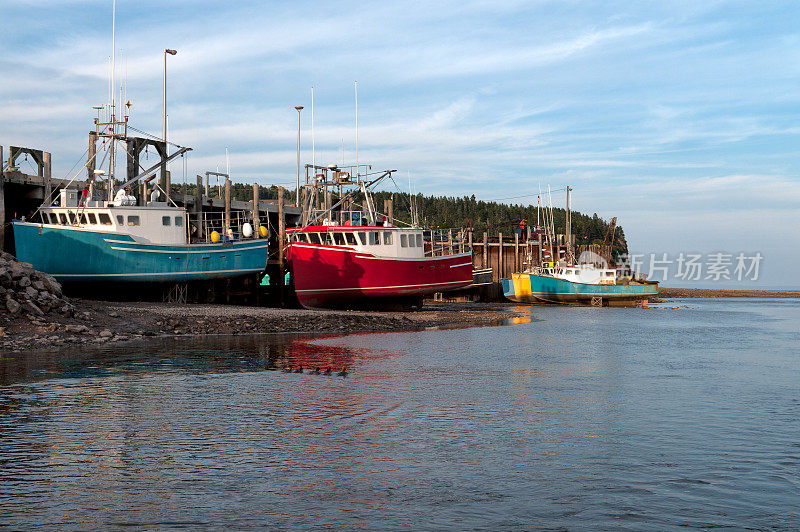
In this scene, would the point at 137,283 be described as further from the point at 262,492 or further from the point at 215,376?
the point at 262,492

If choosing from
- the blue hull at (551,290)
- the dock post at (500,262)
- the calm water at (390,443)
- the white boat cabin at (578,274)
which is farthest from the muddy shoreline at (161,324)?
the dock post at (500,262)

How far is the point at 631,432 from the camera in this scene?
12.8m

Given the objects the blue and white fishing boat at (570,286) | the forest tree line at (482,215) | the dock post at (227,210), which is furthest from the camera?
the forest tree line at (482,215)

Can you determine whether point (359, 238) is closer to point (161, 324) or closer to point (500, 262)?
Result: point (161, 324)

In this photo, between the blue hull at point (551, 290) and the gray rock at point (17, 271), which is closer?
the gray rock at point (17, 271)

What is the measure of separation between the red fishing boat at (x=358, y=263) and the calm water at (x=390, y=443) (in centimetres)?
1791

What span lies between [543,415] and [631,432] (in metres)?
1.90

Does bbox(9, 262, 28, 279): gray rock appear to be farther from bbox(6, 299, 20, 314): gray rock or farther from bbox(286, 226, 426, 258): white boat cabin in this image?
bbox(286, 226, 426, 258): white boat cabin

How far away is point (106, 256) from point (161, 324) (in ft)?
25.8

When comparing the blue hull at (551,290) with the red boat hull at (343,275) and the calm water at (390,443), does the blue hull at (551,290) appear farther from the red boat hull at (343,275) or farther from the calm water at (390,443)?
the calm water at (390,443)

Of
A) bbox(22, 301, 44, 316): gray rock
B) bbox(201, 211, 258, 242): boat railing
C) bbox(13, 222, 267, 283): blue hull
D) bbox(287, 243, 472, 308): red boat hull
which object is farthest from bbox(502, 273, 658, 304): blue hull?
bbox(22, 301, 44, 316): gray rock

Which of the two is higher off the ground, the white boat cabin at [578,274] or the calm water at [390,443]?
the white boat cabin at [578,274]

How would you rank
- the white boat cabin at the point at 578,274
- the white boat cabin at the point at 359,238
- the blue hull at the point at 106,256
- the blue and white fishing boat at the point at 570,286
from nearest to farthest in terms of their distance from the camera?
1. the blue hull at the point at 106,256
2. the white boat cabin at the point at 359,238
3. the blue and white fishing boat at the point at 570,286
4. the white boat cabin at the point at 578,274

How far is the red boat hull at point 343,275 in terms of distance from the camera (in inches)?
1592
